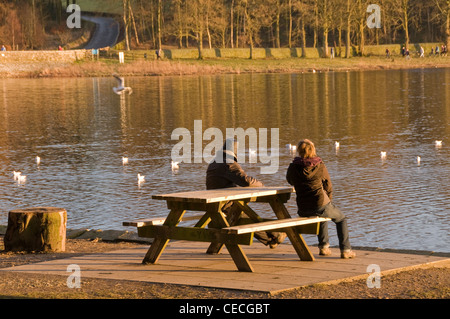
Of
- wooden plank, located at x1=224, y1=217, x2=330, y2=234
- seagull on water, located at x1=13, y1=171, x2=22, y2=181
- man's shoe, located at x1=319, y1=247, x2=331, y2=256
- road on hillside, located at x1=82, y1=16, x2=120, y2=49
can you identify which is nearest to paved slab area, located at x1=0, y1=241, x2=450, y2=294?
man's shoe, located at x1=319, y1=247, x2=331, y2=256

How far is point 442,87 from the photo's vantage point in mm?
56219

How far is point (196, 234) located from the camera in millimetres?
10969

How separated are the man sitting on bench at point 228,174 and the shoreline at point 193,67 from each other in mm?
69828

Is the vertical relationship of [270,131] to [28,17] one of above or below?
below

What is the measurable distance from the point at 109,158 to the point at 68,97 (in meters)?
28.3

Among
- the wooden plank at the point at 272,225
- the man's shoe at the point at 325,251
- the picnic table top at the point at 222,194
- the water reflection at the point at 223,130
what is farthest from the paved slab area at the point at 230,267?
the water reflection at the point at 223,130

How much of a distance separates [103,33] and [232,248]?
354 feet

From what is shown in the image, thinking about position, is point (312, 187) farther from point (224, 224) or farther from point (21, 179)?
point (21, 179)

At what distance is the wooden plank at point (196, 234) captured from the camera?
1060cm

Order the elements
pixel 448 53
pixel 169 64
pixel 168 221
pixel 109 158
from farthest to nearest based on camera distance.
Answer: pixel 448 53 < pixel 169 64 < pixel 109 158 < pixel 168 221

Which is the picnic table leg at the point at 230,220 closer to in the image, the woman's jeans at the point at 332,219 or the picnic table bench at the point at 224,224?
the picnic table bench at the point at 224,224
